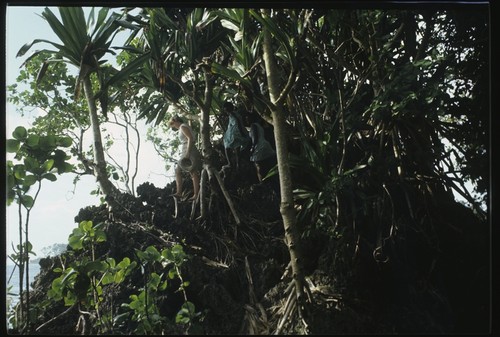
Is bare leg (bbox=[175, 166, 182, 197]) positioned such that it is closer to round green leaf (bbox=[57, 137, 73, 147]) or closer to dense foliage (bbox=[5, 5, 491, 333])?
dense foliage (bbox=[5, 5, 491, 333])

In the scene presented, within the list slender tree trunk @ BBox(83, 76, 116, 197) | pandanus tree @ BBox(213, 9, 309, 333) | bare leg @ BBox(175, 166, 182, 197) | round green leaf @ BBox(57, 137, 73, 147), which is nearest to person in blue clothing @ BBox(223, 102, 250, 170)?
pandanus tree @ BBox(213, 9, 309, 333)

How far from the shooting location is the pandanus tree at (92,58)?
1.79 metres

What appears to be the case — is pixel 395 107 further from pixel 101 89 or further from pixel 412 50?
pixel 101 89

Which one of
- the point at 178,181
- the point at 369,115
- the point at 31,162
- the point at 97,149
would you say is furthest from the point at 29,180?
the point at 369,115

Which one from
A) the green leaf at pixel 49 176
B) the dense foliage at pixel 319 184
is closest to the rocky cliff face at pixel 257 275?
the dense foliage at pixel 319 184

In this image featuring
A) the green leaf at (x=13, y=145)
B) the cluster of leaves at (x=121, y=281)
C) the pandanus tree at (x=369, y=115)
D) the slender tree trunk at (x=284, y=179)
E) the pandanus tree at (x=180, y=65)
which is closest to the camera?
the green leaf at (x=13, y=145)

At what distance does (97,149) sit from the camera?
6.15 ft

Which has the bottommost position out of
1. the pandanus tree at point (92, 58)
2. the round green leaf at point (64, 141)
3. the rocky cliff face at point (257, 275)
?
the rocky cliff face at point (257, 275)

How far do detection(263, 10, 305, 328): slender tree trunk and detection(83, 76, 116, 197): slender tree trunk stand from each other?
642 millimetres

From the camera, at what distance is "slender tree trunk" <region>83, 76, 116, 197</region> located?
1833 millimetres

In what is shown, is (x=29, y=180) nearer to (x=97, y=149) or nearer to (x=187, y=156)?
(x=97, y=149)

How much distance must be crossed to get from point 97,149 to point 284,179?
0.73m

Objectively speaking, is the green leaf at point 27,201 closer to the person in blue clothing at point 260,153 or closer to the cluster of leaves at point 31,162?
the cluster of leaves at point 31,162

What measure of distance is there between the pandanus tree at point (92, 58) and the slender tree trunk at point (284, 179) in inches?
24.7
